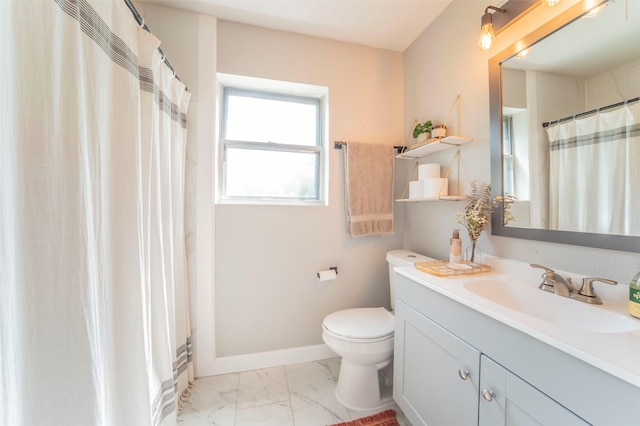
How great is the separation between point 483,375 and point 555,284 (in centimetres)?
44

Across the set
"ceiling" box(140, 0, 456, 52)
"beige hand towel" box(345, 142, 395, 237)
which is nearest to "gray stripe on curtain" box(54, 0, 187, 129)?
"ceiling" box(140, 0, 456, 52)

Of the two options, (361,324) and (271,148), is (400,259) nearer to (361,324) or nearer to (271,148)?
(361,324)

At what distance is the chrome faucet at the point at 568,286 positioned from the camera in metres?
0.76

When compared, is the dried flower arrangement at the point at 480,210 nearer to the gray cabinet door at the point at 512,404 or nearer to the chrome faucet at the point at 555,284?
the chrome faucet at the point at 555,284

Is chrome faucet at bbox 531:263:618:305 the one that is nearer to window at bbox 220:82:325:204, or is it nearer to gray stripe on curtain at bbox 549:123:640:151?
gray stripe on curtain at bbox 549:123:640:151

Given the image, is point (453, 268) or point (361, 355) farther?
point (361, 355)

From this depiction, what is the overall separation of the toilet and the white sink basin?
1.85 feet

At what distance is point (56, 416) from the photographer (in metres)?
0.52

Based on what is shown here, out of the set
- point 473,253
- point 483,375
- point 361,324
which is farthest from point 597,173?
point 361,324

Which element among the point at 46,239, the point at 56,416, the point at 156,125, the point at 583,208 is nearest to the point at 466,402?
the point at 583,208

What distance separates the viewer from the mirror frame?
761 millimetres

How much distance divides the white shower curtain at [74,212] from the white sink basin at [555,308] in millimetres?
1251

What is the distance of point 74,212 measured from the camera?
563 mm

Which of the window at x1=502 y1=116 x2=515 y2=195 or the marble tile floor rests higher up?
the window at x1=502 y1=116 x2=515 y2=195
